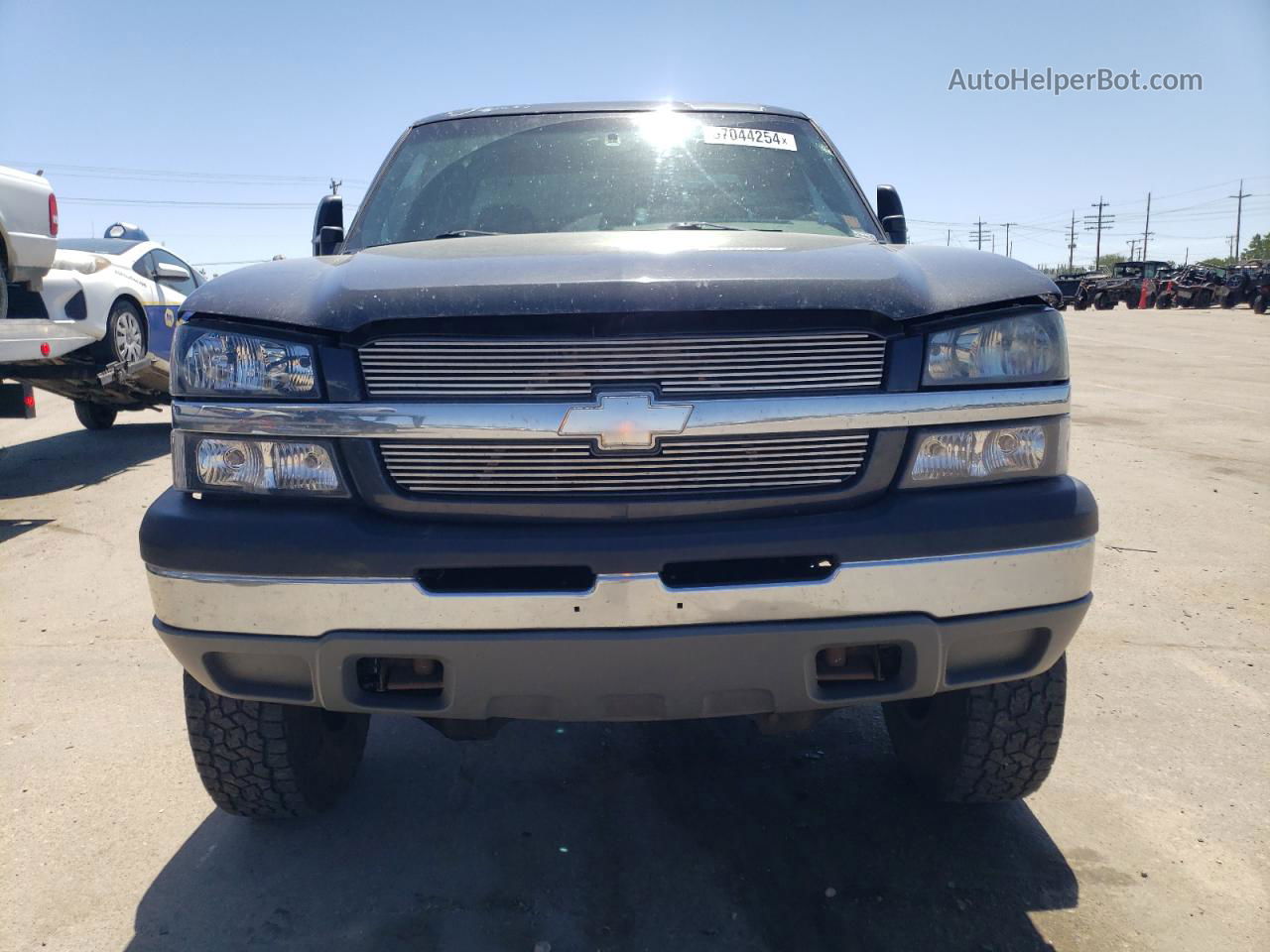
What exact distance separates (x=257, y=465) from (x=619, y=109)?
2.14 metres

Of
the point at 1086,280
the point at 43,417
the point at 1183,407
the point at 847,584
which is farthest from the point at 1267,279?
the point at 847,584

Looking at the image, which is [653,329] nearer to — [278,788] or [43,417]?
[278,788]

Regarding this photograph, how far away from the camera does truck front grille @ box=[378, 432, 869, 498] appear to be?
75.5 inches

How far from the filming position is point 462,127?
3.58m

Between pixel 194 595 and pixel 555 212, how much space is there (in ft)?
5.55

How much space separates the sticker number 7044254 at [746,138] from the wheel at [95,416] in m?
8.55

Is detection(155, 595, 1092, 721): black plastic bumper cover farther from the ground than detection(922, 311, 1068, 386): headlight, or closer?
closer

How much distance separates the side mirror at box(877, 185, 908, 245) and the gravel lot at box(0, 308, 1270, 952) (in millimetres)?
1643

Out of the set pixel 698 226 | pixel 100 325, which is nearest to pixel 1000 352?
pixel 698 226

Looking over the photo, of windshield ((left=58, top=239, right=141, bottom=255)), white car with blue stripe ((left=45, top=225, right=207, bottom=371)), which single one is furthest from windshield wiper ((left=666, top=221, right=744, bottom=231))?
windshield ((left=58, top=239, right=141, bottom=255))

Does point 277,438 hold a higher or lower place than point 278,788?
higher

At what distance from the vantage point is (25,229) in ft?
21.7

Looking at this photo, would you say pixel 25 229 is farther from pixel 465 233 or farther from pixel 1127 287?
pixel 1127 287

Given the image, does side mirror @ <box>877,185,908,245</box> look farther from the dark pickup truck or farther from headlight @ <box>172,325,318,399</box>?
headlight @ <box>172,325,318,399</box>
